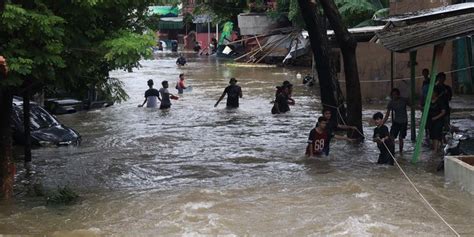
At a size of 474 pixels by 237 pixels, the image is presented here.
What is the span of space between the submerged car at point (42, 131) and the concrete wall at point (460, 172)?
8324mm

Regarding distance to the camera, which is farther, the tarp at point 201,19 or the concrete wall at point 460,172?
the tarp at point 201,19

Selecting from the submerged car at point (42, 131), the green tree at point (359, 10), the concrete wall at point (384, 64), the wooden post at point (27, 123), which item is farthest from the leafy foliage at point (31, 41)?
the green tree at point (359, 10)

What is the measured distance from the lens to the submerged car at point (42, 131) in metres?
14.8

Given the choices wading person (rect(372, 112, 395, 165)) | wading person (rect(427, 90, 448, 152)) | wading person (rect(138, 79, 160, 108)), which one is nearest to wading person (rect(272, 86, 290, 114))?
wading person (rect(138, 79, 160, 108))

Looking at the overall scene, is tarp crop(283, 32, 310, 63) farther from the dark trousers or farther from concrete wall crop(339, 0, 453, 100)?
the dark trousers

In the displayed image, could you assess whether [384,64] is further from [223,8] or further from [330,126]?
[223,8]

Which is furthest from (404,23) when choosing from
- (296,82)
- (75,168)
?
(296,82)

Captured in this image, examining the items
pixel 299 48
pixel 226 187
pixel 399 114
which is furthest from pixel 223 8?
pixel 226 187

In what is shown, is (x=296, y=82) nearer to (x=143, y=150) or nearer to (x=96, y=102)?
(x=96, y=102)

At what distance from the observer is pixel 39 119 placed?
15297 mm

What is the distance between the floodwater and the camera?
8656mm

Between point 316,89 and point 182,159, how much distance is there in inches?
604

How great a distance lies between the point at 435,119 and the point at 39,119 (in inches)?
342

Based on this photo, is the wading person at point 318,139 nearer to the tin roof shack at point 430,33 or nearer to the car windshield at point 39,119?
the tin roof shack at point 430,33
